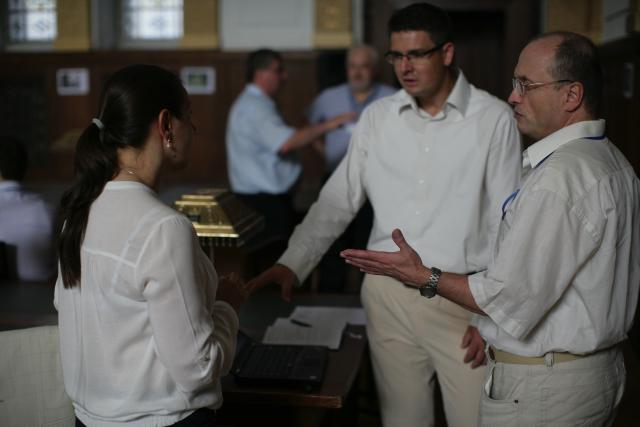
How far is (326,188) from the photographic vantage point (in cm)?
258

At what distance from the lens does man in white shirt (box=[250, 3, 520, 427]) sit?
2336mm

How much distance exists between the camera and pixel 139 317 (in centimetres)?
150

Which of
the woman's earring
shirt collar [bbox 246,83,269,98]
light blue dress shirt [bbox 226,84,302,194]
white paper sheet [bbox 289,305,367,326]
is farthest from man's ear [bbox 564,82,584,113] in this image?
shirt collar [bbox 246,83,269,98]

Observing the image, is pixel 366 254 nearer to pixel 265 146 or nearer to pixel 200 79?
pixel 265 146

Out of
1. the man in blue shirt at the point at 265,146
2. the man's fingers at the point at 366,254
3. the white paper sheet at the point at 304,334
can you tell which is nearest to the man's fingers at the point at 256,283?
the white paper sheet at the point at 304,334

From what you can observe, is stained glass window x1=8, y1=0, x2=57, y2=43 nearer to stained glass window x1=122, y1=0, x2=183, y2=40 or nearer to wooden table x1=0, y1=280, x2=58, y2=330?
wooden table x1=0, y1=280, x2=58, y2=330

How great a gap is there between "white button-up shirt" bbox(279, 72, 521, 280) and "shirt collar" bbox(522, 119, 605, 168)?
520 mm

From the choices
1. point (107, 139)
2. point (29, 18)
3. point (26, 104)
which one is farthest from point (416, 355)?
point (26, 104)

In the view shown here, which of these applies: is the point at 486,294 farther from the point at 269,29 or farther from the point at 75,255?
the point at 269,29

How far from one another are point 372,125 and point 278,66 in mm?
2305

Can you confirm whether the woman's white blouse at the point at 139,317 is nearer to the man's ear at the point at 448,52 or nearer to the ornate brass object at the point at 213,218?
the ornate brass object at the point at 213,218

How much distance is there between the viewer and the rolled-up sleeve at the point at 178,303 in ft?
4.73

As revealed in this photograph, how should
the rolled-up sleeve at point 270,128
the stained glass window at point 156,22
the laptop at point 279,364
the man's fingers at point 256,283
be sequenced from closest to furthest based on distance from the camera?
the laptop at point 279,364 → the man's fingers at point 256,283 → the rolled-up sleeve at point 270,128 → the stained glass window at point 156,22

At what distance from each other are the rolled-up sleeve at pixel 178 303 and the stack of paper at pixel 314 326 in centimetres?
94
